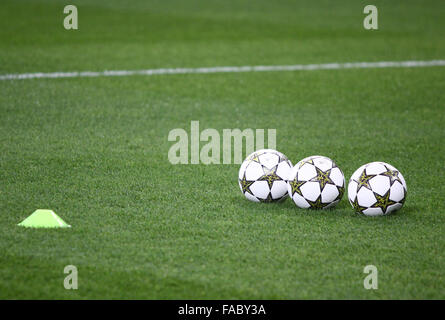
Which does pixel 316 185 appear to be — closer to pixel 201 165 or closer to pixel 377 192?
pixel 377 192

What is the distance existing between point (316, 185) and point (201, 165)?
Result: 2540 millimetres

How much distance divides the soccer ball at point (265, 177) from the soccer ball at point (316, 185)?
0.64 feet

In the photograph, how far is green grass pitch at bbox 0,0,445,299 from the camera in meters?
5.91

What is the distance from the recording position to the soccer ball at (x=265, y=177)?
760 cm

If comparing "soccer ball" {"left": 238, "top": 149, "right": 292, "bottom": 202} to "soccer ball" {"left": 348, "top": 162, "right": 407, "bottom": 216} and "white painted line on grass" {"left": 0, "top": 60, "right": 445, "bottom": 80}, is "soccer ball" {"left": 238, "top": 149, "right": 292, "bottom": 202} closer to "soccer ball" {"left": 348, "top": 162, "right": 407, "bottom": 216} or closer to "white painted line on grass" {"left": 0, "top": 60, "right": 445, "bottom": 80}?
"soccer ball" {"left": 348, "top": 162, "right": 407, "bottom": 216}

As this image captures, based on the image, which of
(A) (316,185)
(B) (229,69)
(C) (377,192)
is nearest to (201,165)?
(A) (316,185)

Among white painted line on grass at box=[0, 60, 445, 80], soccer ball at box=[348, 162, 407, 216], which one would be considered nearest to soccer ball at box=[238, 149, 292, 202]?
soccer ball at box=[348, 162, 407, 216]

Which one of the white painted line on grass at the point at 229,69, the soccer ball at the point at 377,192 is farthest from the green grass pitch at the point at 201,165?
the white painted line on grass at the point at 229,69

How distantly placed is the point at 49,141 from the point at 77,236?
4.00 m

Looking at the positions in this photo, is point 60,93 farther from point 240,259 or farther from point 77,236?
point 240,259
